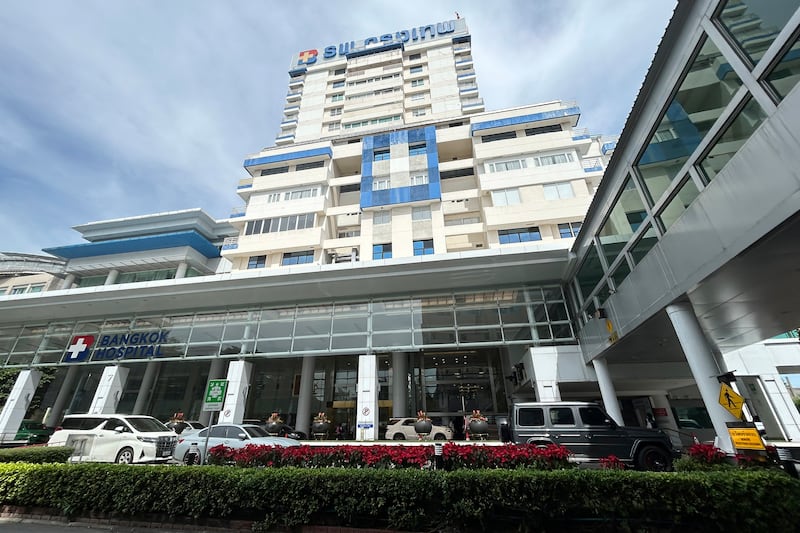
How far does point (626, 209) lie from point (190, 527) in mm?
13548

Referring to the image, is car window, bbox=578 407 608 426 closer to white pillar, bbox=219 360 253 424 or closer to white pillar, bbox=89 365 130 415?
white pillar, bbox=219 360 253 424

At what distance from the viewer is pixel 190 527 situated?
654 cm

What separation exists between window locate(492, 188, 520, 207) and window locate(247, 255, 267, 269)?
70.8 feet

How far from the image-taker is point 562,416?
445 inches

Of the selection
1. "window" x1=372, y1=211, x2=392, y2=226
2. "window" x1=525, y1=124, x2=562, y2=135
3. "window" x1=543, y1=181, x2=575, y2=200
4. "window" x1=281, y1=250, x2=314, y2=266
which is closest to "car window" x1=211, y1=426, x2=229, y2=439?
"window" x1=281, y1=250, x2=314, y2=266

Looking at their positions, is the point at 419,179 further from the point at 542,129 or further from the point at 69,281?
the point at 69,281

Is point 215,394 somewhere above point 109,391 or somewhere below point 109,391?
below

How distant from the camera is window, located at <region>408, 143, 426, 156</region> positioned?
114 ft

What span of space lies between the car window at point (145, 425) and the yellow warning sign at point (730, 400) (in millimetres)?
17246

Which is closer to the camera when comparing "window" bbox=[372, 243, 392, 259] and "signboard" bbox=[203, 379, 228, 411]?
"signboard" bbox=[203, 379, 228, 411]

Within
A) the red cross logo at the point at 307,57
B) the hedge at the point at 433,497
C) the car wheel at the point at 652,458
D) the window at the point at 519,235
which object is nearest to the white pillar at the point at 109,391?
the hedge at the point at 433,497

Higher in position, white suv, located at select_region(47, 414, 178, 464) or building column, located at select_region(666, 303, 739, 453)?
building column, located at select_region(666, 303, 739, 453)

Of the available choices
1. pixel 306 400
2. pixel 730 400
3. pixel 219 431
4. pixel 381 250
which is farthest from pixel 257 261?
pixel 730 400

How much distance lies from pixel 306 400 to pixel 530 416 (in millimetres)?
17879
